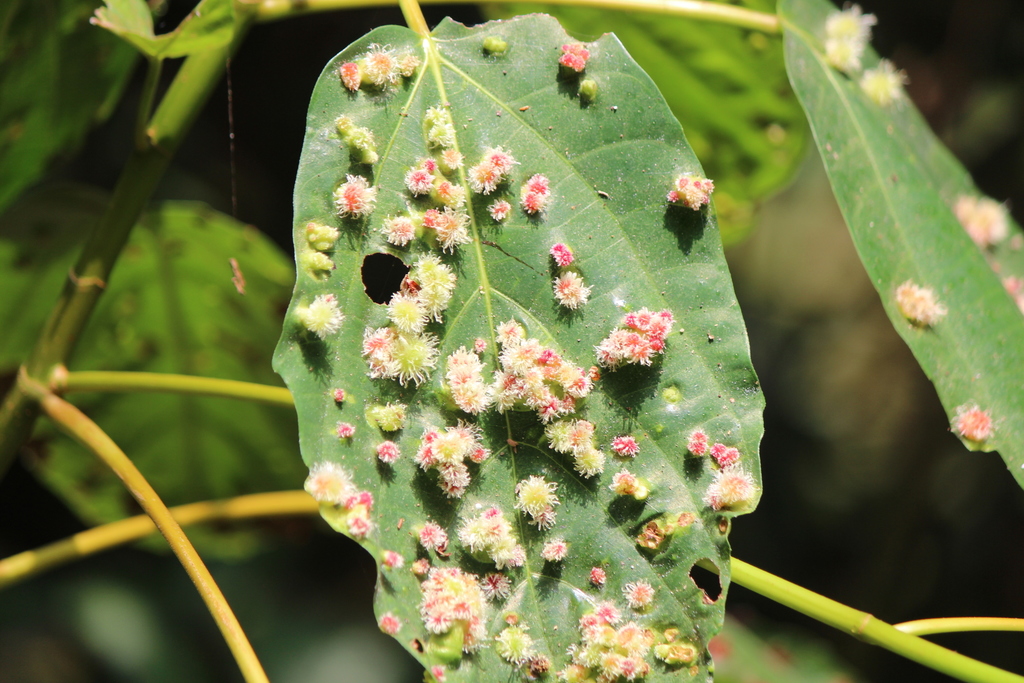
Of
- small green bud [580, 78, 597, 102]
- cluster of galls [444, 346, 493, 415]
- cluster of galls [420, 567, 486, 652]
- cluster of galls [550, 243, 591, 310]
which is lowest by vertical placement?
cluster of galls [420, 567, 486, 652]

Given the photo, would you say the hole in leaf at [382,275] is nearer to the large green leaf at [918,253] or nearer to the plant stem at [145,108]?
the plant stem at [145,108]

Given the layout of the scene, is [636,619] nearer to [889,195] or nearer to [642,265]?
[642,265]

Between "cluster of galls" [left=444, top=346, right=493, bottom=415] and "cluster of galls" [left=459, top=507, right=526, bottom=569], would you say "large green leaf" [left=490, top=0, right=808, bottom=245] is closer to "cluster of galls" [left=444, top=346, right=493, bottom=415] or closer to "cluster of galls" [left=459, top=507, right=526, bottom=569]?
"cluster of galls" [left=444, top=346, right=493, bottom=415]

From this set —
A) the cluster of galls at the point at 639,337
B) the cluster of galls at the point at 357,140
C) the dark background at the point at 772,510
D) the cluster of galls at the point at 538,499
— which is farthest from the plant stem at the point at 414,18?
the dark background at the point at 772,510

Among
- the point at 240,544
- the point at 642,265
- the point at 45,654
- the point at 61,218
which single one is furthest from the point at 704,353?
the point at 45,654

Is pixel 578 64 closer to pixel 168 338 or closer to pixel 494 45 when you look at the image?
pixel 494 45

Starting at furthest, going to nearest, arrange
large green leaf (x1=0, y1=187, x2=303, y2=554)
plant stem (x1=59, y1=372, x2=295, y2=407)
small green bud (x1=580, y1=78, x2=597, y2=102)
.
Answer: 1. large green leaf (x1=0, y1=187, x2=303, y2=554)
2. plant stem (x1=59, y1=372, x2=295, y2=407)
3. small green bud (x1=580, y1=78, x2=597, y2=102)

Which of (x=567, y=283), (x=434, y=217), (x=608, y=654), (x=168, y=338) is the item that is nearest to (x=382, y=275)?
(x=434, y=217)

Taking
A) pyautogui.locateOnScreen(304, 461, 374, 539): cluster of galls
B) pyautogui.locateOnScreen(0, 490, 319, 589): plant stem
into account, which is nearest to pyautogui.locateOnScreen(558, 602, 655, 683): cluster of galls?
pyautogui.locateOnScreen(304, 461, 374, 539): cluster of galls
